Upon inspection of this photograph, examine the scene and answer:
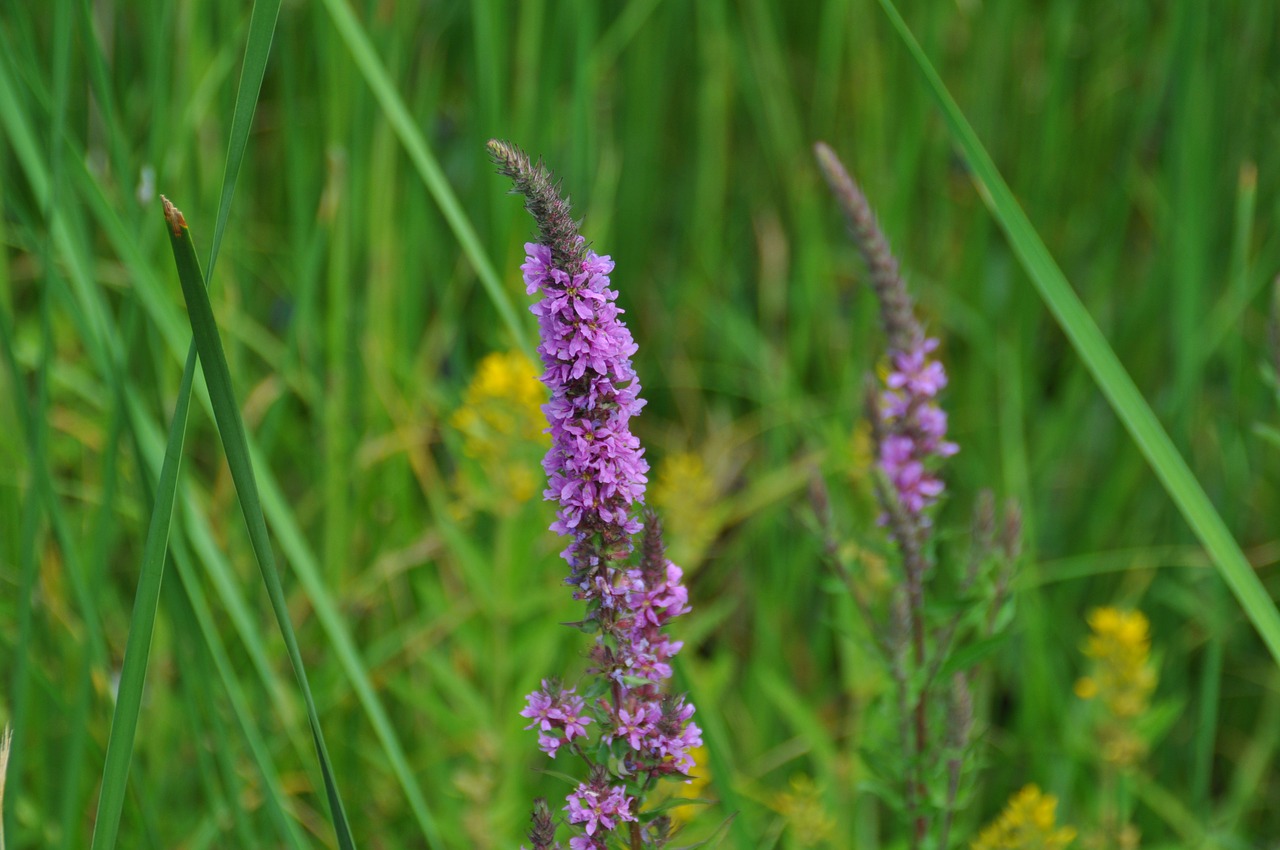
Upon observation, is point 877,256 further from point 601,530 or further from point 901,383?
point 601,530

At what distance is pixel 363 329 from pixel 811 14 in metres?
1.92

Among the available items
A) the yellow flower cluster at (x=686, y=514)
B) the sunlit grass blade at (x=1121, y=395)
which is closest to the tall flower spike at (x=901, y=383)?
the sunlit grass blade at (x=1121, y=395)

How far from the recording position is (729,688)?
9.65 feet

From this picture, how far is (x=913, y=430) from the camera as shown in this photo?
1.72m

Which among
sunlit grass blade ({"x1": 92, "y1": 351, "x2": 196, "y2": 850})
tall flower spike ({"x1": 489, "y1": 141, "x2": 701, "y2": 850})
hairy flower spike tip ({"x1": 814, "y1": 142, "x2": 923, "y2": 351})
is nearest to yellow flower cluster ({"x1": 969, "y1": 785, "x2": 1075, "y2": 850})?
hairy flower spike tip ({"x1": 814, "y1": 142, "x2": 923, "y2": 351})

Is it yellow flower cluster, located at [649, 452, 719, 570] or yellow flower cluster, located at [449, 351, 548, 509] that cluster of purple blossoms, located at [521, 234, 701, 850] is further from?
yellow flower cluster, located at [649, 452, 719, 570]

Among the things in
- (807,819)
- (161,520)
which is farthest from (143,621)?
(807,819)

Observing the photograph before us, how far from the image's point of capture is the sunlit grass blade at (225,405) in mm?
928

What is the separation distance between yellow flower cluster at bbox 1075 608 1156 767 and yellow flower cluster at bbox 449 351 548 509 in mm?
1105

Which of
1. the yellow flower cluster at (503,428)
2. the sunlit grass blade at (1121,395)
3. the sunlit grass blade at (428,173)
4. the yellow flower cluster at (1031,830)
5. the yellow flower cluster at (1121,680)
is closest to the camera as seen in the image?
the sunlit grass blade at (1121,395)

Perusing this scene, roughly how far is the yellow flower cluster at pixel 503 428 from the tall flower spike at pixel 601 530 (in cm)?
121

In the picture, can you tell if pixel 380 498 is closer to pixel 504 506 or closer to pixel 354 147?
pixel 504 506

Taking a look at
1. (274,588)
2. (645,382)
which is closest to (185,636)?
(274,588)

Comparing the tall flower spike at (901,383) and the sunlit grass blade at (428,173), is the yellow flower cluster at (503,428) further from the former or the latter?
the tall flower spike at (901,383)
